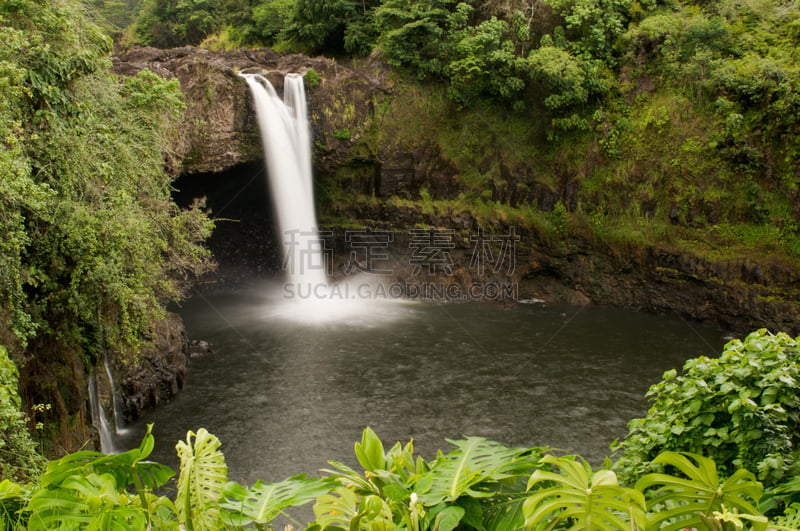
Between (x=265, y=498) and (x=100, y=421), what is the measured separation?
25.6ft

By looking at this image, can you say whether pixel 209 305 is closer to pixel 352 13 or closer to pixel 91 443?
pixel 91 443

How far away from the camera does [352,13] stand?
19.6 m

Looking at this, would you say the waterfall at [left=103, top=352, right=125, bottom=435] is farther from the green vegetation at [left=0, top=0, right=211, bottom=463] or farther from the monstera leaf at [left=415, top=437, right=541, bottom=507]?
the monstera leaf at [left=415, top=437, right=541, bottom=507]

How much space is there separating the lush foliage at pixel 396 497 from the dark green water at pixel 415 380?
245 inches

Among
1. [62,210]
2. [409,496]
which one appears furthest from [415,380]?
[409,496]

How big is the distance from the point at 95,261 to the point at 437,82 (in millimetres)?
14040

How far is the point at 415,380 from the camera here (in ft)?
36.2

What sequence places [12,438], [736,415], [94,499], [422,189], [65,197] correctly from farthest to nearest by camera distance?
[422,189], [65,197], [12,438], [736,415], [94,499]

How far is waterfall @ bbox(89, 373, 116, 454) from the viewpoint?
830 cm

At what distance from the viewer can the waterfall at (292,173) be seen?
1712 centimetres

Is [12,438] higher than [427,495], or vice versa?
[427,495]

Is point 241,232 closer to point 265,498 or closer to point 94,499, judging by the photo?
point 265,498

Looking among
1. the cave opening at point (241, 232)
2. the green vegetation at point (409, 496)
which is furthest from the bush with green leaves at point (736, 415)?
the cave opening at point (241, 232)

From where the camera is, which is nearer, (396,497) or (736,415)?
(396,497)
